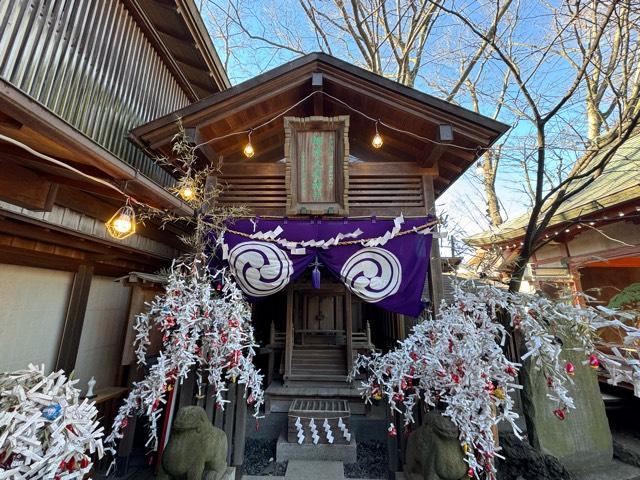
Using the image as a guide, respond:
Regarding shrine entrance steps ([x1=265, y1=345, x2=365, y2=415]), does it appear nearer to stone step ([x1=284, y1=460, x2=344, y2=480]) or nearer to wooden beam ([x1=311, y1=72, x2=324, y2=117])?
stone step ([x1=284, y1=460, x2=344, y2=480])

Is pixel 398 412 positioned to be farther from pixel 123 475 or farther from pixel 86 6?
pixel 86 6

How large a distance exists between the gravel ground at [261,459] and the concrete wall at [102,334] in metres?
2.75

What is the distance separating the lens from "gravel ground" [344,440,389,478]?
422 cm

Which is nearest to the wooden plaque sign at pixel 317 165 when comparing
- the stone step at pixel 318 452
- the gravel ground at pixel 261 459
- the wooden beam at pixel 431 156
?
the wooden beam at pixel 431 156

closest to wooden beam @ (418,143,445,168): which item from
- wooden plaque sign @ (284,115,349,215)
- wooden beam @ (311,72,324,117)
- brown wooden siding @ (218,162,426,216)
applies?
brown wooden siding @ (218,162,426,216)

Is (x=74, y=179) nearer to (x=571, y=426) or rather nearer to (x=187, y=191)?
(x=187, y=191)

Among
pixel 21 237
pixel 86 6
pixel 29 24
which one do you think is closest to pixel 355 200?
pixel 21 237

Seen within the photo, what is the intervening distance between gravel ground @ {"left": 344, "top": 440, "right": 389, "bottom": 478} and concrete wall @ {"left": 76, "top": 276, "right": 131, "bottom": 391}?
14.2 feet

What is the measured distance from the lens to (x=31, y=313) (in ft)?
12.2

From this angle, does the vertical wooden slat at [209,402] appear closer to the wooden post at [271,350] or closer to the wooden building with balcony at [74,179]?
the wooden building with balcony at [74,179]

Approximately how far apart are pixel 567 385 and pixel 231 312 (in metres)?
5.14

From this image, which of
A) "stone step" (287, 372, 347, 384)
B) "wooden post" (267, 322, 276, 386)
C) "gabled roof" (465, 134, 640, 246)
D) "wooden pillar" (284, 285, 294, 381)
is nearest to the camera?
"gabled roof" (465, 134, 640, 246)

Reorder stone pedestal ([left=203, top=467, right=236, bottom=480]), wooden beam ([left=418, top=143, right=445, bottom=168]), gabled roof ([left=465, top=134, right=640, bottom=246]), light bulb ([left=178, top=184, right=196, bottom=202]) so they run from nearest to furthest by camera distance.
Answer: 1. stone pedestal ([left=203, top=467, right=236, bottom=480])
2. light bulb ([left=178, top=184, right=196, bottom=202])
3. wooden beam ([left=418, top=143, right=445, bottom=168])
4. gabled roof ([left=465, top=134, right=640, bottom=246])

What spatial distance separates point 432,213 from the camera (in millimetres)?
5098
